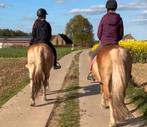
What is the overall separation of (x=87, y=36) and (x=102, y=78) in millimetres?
146815

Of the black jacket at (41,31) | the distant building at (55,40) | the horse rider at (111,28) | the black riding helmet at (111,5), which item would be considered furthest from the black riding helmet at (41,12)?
the distant building at (55,40)

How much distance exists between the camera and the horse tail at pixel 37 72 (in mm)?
12359

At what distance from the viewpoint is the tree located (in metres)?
155

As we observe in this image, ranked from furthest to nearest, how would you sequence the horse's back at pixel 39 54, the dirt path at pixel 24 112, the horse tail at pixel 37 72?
the horse's back at pixel 39 54 → the horse tail at pixel 37 72 → the dirt path at pixel 24 112

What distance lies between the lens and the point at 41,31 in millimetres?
13328

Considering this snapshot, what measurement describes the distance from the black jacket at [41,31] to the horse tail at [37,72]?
34.9 inches

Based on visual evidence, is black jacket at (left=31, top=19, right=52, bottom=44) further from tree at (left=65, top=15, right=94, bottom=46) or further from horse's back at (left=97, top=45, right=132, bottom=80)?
tree at (left=65, top=15, right=94, bottom=46)

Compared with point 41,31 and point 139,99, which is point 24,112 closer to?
point 41,31

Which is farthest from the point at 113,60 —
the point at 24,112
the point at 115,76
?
the point at 24,112

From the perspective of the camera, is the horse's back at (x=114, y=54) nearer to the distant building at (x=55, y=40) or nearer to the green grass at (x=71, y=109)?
the green grass at (x=71, y=109)

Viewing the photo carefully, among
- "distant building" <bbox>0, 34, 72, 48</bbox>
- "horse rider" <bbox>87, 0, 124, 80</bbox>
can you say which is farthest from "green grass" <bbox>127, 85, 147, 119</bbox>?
"distant building" <bbox>0, 34, 72, 48</bbox>

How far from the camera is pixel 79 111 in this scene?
11250 millimetres

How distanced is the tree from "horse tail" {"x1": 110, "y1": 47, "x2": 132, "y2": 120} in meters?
143

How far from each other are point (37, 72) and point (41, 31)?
149 cm
